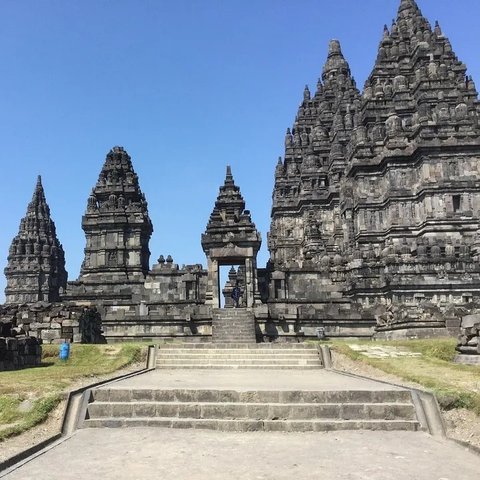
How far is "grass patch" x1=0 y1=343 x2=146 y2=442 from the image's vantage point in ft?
30.5

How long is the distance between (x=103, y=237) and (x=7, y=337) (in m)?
32.5

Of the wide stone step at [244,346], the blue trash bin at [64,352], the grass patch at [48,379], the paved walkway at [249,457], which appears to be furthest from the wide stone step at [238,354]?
the paved walkway at [249,457]

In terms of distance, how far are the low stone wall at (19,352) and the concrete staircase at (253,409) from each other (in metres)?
6.71

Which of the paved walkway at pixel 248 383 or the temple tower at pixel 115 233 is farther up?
the temple tower at pixel 115 233

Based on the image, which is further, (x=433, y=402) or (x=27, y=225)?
(x=27, y=225)

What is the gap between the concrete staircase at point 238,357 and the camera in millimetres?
17688

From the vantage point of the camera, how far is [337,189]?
2020 inches

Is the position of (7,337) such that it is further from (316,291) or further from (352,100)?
(352,100)

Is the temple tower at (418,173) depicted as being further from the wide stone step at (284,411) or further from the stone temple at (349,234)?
the wide stone step at (284,411)

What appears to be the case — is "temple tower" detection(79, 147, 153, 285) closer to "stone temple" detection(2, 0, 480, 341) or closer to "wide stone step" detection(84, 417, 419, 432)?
"stone temple" detection(2, 0, 480, 341)

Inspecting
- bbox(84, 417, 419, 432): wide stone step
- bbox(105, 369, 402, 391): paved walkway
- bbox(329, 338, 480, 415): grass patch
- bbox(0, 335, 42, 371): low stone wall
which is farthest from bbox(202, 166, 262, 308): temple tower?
bbox(84, 417, 419, 432): wide stone step

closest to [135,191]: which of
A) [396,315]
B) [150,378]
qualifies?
[396,315]

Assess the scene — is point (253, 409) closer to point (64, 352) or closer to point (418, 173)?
point (64, 352)

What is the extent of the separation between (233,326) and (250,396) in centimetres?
1655
